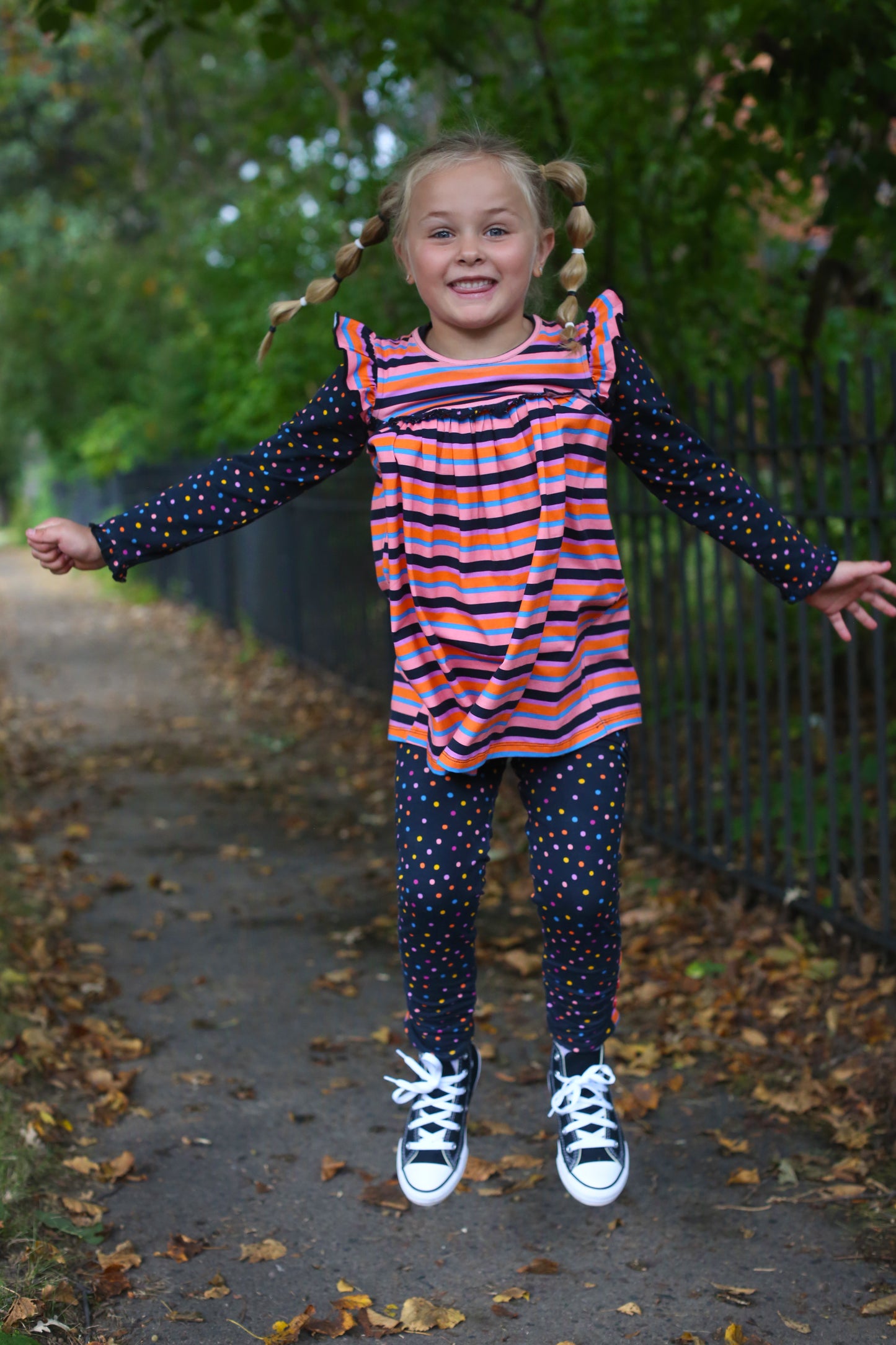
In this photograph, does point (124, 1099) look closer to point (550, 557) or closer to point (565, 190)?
point (550, 557)

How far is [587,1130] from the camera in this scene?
2668mm

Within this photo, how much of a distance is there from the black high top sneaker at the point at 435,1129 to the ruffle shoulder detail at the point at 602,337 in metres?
1.38

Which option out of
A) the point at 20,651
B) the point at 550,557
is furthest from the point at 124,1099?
the point at 20,651

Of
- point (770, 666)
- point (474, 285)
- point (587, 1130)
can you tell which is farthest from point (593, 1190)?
point (770, 666)

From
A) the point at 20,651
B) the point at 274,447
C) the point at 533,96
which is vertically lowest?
the point at 20,651

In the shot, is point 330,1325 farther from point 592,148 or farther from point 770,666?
point 770,666

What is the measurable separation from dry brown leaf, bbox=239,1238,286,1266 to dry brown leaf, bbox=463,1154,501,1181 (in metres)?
0.51

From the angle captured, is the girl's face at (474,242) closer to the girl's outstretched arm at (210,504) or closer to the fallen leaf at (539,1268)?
the girl's outstretched arm at (210,504)

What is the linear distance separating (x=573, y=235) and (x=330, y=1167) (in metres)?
2.22

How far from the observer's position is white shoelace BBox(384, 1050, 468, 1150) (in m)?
2.69

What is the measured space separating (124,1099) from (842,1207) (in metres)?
1.84

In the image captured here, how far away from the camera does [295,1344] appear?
100 inches

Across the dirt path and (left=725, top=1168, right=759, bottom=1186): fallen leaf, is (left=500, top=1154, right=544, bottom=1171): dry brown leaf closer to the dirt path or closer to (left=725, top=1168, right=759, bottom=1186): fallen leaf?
the dirt path

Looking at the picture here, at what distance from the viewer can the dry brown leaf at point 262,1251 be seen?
287 cm
